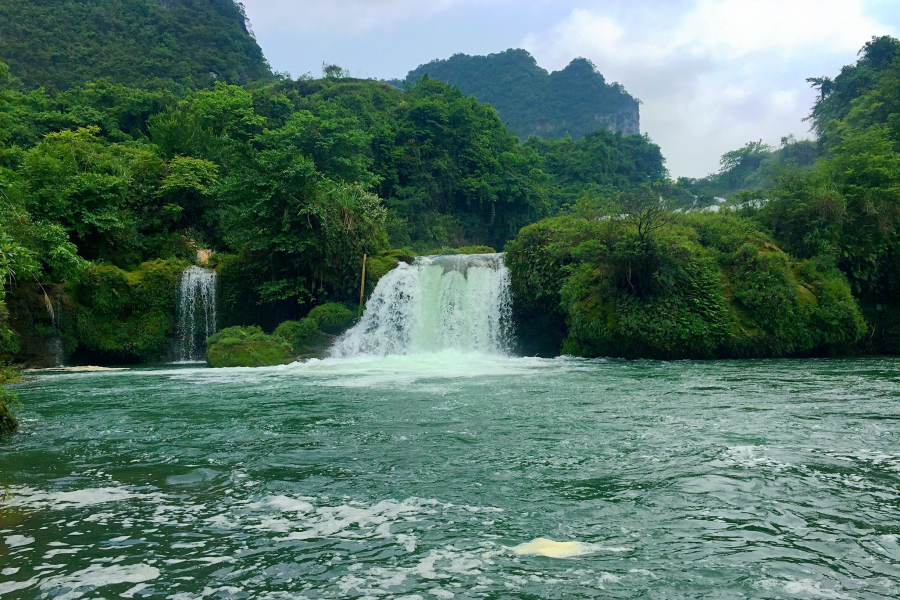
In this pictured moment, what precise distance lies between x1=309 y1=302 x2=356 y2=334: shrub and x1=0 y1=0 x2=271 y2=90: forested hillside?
3350cm

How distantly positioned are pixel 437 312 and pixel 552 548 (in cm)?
1611

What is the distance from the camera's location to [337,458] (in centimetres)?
627

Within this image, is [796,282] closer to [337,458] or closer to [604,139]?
[337,458]

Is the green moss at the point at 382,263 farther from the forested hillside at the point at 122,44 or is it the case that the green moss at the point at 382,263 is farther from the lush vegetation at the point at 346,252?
the forested hillside at the point at 122,44

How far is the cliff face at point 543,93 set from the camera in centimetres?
9825

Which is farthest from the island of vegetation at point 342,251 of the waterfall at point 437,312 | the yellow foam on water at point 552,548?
the yellow foam on water at point 552,548

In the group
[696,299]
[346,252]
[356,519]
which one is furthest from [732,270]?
[356,519]

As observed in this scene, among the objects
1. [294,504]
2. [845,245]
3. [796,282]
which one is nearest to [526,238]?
[796,282]

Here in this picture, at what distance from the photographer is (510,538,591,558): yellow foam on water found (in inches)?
154

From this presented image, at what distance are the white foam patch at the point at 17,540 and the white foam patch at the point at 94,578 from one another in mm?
687

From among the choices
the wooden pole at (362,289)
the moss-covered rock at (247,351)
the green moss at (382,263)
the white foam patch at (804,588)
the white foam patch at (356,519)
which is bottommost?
the white foam patch at (804,588)

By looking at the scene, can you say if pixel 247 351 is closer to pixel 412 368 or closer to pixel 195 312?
pixel 412 368

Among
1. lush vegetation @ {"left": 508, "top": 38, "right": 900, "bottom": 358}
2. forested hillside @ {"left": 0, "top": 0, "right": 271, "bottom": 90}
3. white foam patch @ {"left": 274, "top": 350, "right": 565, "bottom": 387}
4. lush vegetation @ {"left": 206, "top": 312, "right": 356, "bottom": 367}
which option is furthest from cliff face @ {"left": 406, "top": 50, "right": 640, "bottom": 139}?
white foam patch @ {"left": 274, "top": 350, "right": 565, "bottom": 387}

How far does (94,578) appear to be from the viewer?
3545 millimetres
